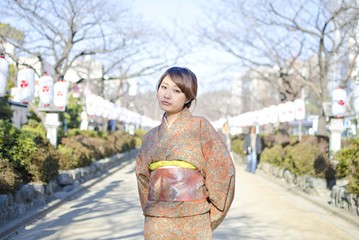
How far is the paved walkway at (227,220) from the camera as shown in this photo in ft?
25.5

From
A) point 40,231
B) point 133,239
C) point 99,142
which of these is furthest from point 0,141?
point 99,142

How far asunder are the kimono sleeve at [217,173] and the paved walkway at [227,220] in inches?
162

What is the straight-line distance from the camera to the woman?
332 centimetres

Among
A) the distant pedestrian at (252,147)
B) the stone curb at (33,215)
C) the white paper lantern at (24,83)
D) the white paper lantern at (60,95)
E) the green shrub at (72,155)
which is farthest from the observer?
the distant pedestrian at (252,147)

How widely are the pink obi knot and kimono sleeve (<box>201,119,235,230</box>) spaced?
0.07m

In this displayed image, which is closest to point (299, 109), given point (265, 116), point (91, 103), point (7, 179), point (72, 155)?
point (265, 116)

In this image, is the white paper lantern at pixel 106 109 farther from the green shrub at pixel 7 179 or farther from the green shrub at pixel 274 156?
the green shrub at pixel 7 179

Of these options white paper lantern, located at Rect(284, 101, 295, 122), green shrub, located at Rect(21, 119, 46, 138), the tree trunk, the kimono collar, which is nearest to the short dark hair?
the kimono collar

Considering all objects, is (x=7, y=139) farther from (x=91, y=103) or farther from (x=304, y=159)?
(x=91, y=103)

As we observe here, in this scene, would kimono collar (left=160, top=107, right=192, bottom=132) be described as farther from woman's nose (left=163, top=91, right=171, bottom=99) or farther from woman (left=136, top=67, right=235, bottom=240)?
woman's nose (left=163, top=91, right=171, bottom=99)

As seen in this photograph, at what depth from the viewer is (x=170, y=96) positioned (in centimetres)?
346

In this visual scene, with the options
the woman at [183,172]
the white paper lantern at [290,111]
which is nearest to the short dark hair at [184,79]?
the woman at [183,172]

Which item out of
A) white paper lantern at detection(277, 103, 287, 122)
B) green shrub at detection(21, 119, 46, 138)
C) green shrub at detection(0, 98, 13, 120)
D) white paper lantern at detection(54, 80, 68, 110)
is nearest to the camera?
green shrub at detection(21, 119, 46, 138)

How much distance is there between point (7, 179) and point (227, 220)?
3.73 metres
